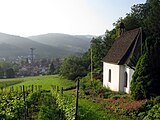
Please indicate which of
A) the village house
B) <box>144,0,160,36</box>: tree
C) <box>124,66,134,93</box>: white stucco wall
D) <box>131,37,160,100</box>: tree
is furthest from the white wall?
<box>144,0,160,36</box>: tree

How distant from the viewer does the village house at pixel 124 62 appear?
27.8 meters

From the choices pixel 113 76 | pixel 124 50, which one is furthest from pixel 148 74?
pixel 113 76

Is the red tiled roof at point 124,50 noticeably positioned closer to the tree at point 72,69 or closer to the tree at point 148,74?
the tree at point 148,74

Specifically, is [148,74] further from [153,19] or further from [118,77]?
[153,19]

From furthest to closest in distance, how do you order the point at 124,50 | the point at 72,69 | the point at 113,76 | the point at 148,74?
the point at 72,69 → the point at 113,76 → the point at 124,50 → the point at 148,74

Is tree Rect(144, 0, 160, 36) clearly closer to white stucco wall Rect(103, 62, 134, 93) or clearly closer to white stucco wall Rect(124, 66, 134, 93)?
white stucco wall Rect(103, 62, 134, 93)

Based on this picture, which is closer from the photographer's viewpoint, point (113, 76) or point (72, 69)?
point (113, 76)

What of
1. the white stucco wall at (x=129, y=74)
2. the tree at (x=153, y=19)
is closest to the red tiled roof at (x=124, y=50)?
the white stucco wall at (x=129, y=74)

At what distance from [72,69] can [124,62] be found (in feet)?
74.5

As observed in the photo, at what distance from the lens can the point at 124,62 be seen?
96.0ft

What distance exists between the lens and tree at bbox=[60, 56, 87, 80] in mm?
50688

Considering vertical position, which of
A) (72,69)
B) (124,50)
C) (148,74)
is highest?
(124,50)

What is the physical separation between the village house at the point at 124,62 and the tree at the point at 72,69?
55.5 ft

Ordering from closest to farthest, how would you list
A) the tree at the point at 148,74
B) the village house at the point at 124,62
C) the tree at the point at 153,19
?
1. the tree at the point at 148,74
2. the village house at the point at 124,62
3. the tree at the point at 153,19
